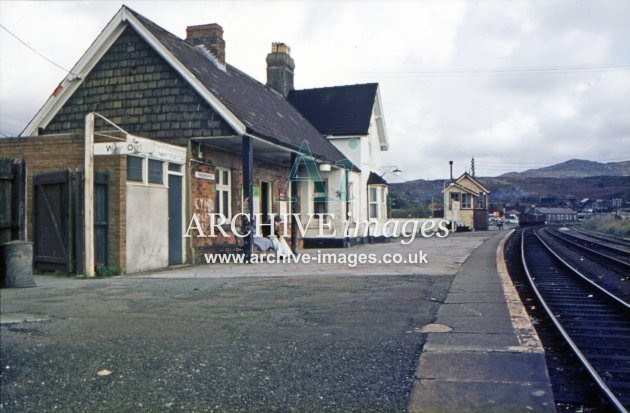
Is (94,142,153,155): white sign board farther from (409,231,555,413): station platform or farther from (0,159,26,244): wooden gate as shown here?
(409,231,555,413): station platform

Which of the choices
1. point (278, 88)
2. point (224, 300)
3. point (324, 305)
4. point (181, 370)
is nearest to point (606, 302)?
point (324, 305)

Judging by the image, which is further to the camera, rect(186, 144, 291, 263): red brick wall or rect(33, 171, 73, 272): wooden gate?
rect(186, 144, 291, 263): red brick wall

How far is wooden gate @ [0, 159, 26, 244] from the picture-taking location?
937 centimetres

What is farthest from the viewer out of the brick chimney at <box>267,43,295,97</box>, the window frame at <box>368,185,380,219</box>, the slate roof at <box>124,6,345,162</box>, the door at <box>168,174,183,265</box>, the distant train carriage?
the distant train carriage

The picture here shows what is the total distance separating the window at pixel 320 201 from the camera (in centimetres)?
2400

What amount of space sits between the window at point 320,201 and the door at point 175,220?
32.3 feet

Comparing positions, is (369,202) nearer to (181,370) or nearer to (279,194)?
(279,194)

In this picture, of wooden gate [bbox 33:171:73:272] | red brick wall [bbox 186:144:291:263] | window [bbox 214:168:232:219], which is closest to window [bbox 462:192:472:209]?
red brick wall [bbox 186:144:291:263]

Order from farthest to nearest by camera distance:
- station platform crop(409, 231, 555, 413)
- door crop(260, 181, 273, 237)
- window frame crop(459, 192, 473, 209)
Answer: window frame crop(459, 192, 473, 209), door crop(260, 181, 273, 237), station platform crop(409, 231, 555, 413)

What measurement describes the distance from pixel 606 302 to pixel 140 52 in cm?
1252

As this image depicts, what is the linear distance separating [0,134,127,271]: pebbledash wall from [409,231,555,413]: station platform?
7192 millimetres

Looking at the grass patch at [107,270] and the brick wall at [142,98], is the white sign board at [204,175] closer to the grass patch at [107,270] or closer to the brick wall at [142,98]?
the brick wall at [142,98]

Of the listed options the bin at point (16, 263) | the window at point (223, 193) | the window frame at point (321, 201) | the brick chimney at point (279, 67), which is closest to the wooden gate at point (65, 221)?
the bin at point (16, 263)

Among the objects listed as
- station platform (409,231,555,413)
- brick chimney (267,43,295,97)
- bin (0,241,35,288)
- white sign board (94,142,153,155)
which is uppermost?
brick chimney (267,43,295,97)
